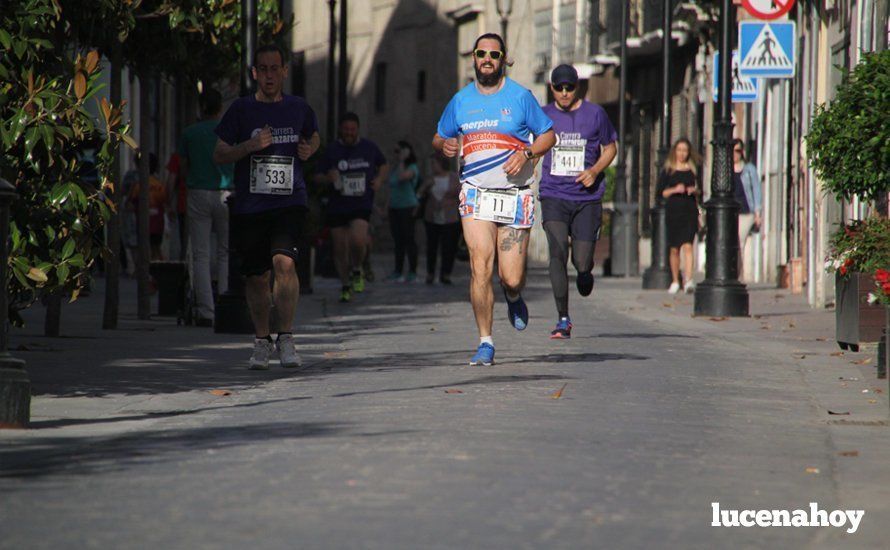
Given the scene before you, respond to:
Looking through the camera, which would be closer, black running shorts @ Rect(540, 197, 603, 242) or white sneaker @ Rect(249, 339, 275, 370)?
white sneaker @ Rect(249, 339, 275, 370)

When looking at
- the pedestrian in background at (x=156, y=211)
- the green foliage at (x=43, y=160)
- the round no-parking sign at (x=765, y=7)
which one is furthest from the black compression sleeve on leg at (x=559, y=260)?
the pedestrian in background at (x=156, y=211)

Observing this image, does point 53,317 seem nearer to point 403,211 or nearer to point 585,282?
point 585,282

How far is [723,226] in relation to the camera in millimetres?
18188

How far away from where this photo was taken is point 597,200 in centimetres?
1433

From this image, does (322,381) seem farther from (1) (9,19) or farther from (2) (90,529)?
(2) (90,529)

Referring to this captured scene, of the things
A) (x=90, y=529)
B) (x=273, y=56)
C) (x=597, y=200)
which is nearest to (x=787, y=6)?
(x=597, y=200)

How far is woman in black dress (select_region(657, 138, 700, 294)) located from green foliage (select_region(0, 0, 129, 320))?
46.9 feet

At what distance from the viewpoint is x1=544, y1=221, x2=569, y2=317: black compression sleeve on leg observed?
13953mm

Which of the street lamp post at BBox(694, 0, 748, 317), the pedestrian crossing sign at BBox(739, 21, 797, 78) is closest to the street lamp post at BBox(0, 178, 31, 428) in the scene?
the street lamp post at BBox(694, 0, 748, 317)

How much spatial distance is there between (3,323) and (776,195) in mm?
20226

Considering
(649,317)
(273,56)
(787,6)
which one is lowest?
(649,317)

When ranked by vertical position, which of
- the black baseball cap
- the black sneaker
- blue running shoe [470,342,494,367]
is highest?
the black baseball cap

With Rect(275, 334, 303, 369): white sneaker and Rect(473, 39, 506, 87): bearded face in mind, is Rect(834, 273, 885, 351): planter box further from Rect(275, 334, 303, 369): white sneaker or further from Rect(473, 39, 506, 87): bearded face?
Rect(275, 334, 303, 369): white sneaker

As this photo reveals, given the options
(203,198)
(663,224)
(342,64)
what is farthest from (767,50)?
(342,64)
